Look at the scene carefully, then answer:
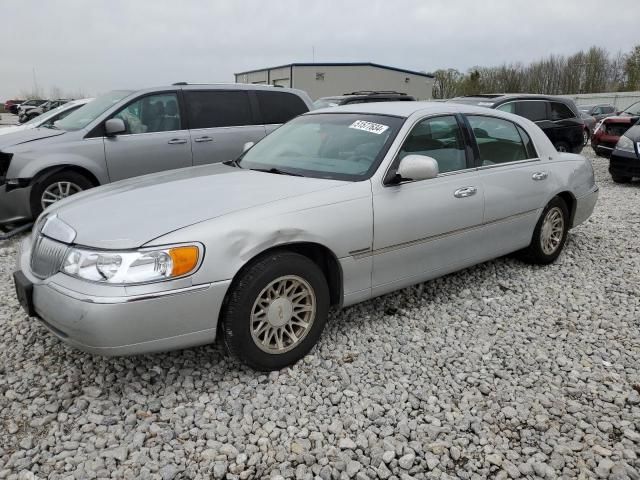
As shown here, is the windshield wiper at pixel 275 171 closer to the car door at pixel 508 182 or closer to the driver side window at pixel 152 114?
the car door at pixel 508 182

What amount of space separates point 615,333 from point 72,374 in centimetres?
366

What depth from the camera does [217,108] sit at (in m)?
6.91

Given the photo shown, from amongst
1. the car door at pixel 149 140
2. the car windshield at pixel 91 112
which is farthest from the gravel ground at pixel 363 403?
the car windshield at pixel 91 112

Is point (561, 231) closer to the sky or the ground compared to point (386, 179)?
closer to the ground

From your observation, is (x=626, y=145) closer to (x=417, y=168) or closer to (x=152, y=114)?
(x=417, y=168)

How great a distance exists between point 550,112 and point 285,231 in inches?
382

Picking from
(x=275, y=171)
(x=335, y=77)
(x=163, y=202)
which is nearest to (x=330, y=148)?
(x=275, y=171)

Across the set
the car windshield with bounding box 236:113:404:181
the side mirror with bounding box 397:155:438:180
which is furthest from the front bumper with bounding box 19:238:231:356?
the side mirror with bounding box 397:155:438:180

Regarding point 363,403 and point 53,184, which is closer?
point 363,403

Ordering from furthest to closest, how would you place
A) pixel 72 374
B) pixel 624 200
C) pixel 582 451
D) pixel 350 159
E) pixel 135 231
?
pixel 624 200 → pixel 350 159 → pixel 72 374 → pixel 135 231 → pixel 582 451

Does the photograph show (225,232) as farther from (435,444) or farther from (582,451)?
(582,451)

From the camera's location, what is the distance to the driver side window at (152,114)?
20.8ft

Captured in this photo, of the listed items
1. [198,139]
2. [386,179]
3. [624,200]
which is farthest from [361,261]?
[624,200]

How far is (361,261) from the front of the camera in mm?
3295
